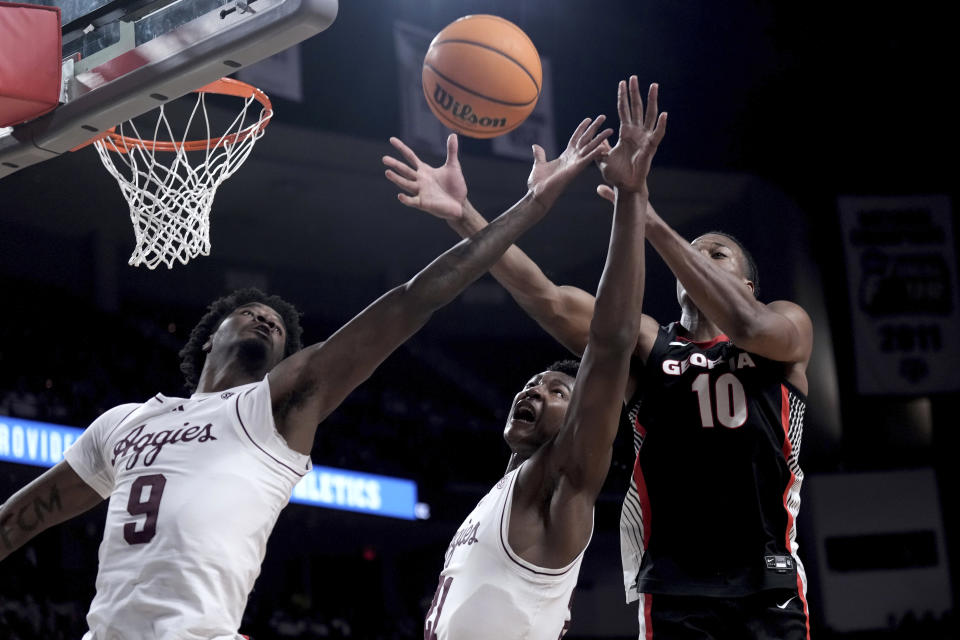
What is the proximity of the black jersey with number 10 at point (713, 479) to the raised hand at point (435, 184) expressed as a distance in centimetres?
81

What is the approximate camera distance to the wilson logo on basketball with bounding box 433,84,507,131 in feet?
14.3

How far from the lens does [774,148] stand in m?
14.5

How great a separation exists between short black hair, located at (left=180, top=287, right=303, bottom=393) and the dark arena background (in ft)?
23.9

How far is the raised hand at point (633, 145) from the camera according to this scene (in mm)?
3311

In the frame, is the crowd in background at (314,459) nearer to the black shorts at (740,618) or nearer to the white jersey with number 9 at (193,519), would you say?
the white jersey with number 9 at (193,519)

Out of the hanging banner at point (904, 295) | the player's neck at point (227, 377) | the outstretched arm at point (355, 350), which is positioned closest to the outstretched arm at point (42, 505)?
the player's neck at point (227, 377)

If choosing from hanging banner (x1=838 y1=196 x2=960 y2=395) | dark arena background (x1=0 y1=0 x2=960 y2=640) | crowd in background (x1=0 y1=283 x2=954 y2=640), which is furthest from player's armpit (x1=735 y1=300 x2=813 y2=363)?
hanging banner (x1=838 y1=196 x2=960 y2=395)

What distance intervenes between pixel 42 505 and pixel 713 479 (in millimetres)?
2013

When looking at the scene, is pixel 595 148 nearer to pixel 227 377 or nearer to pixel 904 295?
pixel 227 377

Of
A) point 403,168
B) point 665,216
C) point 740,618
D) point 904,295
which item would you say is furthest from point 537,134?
point 740,618

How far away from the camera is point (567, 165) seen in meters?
3.51

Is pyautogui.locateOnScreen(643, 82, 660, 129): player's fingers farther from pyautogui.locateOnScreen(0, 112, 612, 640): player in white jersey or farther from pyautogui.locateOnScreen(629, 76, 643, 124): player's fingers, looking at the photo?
pyautogui.locateOnScreen(0, 112, 612, 640): player in white jersey

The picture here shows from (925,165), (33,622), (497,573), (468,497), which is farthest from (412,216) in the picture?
(497,573)

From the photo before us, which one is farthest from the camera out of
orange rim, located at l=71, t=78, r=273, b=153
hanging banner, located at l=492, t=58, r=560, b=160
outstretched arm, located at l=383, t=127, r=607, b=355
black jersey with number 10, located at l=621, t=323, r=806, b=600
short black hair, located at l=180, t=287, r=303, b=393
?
hanging banner, located at l=492, t=58, r=560, b=160
